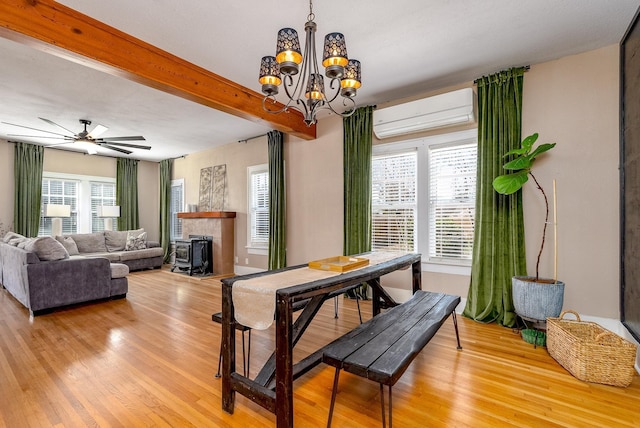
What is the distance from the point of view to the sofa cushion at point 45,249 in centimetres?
370

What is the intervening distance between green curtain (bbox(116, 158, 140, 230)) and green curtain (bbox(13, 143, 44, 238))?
1.47 metres

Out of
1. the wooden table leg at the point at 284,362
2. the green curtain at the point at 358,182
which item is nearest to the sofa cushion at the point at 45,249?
the green curtain at the point at 358,182

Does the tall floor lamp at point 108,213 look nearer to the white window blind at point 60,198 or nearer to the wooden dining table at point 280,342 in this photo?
the white window blind at point 60,198

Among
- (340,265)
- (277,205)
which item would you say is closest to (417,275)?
(340,265)

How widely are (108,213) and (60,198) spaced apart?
100cm

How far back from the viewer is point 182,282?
5.52 meters

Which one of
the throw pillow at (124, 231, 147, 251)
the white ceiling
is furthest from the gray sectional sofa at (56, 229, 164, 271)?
the white ceiling

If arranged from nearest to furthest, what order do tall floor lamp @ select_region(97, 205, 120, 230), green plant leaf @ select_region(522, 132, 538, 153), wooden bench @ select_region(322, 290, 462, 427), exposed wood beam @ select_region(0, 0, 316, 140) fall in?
1. wooden bench @ select_region(322, 290, 462, 427)
2. exposed wood beam @ select_region(0, 0, 316, 140)
3. green plant leaf @ select_region(522, 132, 538, 153)
4. tall floor lamp @ select_region(97, 205, 120, 230)

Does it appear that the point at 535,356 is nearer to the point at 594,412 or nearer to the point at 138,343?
the point at 594,412

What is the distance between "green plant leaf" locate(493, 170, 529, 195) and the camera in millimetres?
2857

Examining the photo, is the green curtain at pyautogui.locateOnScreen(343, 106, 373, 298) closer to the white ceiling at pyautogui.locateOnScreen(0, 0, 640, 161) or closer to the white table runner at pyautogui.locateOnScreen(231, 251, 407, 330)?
the white ceiling at pyautogui.locateOnScreen(0, 0, 640, 161)

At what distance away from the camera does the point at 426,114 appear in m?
3.52

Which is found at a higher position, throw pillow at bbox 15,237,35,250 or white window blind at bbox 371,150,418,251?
white window blind at bbox 371,150,418,251

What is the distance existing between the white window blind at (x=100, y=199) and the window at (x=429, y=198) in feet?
21.8
